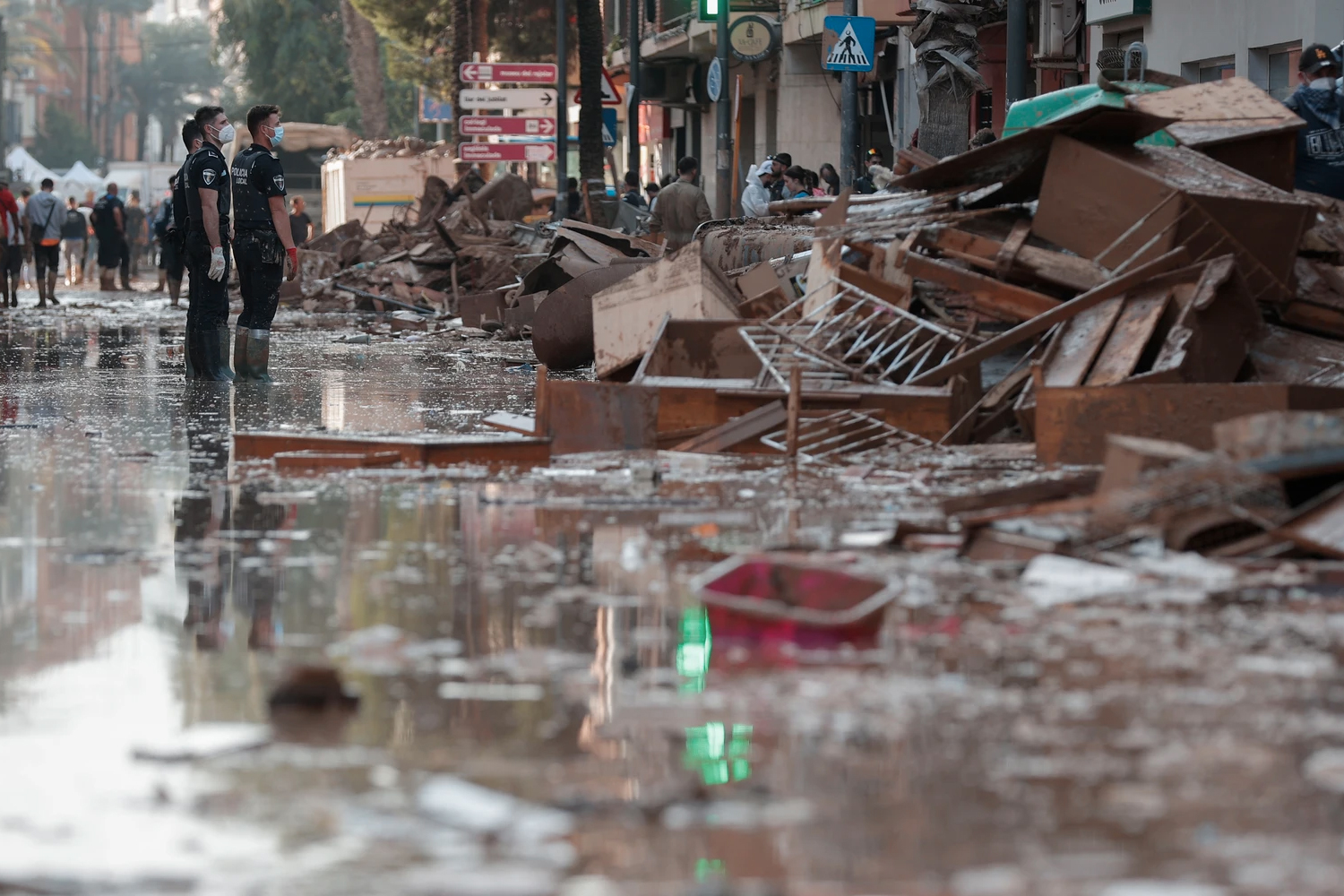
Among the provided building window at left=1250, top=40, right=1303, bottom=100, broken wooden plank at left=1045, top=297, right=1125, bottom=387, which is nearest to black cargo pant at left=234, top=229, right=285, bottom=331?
broken wooden plank at left=1045, top=297, right=1125, bottom=387

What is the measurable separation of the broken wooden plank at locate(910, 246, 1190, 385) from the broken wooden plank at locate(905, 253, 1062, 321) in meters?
0.35

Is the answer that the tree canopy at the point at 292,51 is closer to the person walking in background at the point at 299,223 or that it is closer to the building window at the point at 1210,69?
the person walking in background at the point at 299,223

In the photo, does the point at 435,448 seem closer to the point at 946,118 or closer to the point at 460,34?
the point at 946,118

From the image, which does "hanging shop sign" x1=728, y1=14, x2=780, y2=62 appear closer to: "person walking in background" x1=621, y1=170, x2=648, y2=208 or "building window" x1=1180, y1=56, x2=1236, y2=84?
"person walking in background" x1=621, y1=170, x2=648, y2=208

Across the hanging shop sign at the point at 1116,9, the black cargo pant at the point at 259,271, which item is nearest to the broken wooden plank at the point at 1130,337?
the black cargo pant at the point at 259,271

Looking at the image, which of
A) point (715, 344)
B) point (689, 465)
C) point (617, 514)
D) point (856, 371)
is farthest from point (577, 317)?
point (617, 514)

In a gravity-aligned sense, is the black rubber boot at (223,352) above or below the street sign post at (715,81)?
below

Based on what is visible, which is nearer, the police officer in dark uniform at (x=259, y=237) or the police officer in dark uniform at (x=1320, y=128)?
the police officer in dark uniform at (x=1320, y=128)

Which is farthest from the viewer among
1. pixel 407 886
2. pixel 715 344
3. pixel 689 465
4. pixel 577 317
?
pixel 577 317

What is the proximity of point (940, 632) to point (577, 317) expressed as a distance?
10.4 m

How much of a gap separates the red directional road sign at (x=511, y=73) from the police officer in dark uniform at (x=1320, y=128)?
765 inches

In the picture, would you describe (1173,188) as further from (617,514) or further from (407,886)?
(407,886)

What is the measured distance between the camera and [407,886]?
3.26 meters

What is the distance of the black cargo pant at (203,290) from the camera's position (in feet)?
46.1
